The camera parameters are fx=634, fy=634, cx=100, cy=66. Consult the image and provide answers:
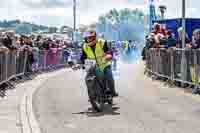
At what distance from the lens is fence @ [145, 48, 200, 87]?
1819 centimetres

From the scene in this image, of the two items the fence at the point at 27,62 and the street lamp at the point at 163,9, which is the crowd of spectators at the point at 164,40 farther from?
the street lamp at the point at 163,9

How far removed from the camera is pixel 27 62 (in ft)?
88.4

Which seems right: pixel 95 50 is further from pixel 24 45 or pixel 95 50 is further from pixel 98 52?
pixel 24 45

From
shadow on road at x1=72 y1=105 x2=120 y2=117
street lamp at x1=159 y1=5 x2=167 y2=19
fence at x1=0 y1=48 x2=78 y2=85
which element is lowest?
shadow on road at x1=72 y1=105 x2=120 y2=117

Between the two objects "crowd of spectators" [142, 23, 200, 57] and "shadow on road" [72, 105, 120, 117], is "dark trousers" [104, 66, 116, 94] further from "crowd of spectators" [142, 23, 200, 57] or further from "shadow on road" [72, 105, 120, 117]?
"crowd of spectators" [142, 23, 200, 57]

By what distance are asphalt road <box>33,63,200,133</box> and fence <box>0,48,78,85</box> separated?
1617mm

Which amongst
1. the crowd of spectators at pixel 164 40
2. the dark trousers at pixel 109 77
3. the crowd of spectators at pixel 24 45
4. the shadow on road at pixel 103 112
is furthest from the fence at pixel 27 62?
the shadow on road at pixel 103 112

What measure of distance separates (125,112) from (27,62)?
1369cm

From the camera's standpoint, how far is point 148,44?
88.1 feet

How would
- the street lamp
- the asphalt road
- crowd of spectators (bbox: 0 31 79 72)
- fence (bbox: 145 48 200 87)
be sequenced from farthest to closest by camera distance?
the street lamp
crowd of spectators (bbox: 0 31 79 72)
fence (bbox: 145 48 200 87)
the asphalt road

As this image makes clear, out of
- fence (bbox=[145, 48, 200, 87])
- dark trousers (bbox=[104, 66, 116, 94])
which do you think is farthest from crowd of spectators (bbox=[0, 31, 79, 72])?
dark trousers (bbox=[104, 66, 116, 94])

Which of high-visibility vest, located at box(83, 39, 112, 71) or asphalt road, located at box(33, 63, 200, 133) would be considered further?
high-visibility vest, located at box(83, 39, 112, 71)

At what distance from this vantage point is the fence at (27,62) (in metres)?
21.0

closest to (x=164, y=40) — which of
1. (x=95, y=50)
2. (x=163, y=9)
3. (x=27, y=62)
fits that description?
(x=27, y=62)
